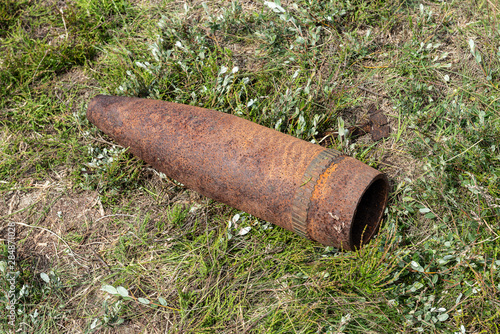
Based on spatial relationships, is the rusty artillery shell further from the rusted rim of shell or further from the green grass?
the green grass

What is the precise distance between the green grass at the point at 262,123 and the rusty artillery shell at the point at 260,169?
275 millimetres

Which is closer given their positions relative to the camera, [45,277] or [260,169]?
[260,169]

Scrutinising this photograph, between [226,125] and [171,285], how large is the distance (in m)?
1.13

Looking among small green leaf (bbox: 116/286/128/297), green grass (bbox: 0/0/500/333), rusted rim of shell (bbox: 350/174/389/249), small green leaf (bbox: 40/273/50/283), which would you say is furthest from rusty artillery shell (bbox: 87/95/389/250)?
small green leaf (bbox: 40/273/50/283)

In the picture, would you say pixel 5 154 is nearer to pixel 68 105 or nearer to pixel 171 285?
pixel 68 105

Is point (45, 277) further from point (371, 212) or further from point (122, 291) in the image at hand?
point (371, 212)

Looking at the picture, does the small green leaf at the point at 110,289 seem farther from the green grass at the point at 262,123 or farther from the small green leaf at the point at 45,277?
the small green leaf at the point at 45,277

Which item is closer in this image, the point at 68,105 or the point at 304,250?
the point at 304,250

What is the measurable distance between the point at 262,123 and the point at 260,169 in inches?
32.7

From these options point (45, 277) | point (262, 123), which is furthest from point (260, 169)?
point (45, 277)

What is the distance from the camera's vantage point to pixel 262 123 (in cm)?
304

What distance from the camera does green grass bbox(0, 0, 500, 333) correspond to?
235 cm

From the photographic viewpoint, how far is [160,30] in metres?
3.60

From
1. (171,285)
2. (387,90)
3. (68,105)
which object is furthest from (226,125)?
(68,105)
